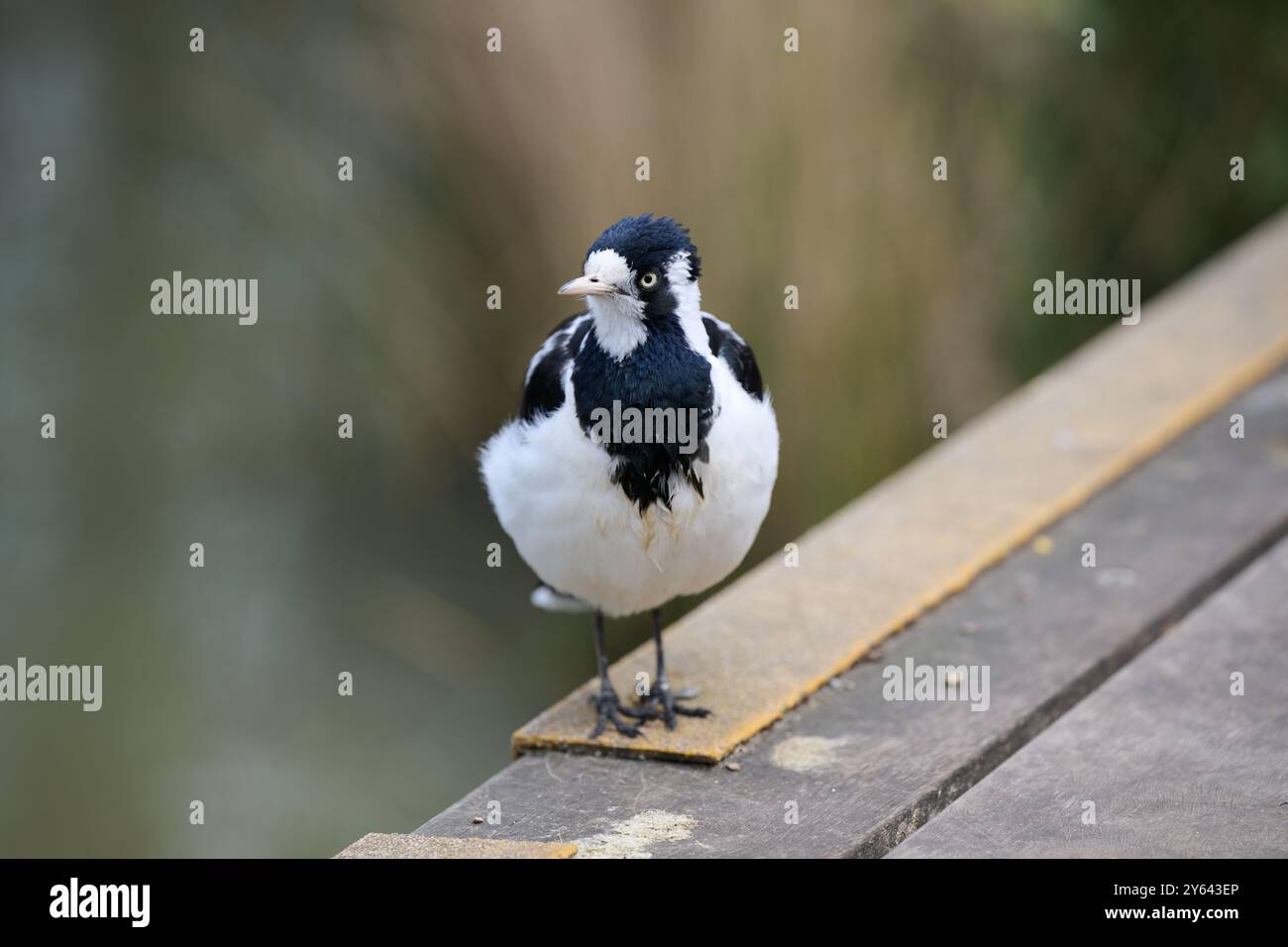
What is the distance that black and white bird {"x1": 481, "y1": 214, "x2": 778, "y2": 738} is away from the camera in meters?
2.65

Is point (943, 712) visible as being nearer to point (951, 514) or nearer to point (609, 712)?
point (609, 712)

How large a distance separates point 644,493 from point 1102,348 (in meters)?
2.18

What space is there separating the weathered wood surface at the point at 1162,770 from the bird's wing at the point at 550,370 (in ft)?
3.09

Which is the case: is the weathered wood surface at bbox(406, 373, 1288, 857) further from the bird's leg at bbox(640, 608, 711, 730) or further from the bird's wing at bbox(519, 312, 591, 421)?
the bird's wing at bbox(519, 312, 591, 421)

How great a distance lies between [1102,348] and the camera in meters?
4.42

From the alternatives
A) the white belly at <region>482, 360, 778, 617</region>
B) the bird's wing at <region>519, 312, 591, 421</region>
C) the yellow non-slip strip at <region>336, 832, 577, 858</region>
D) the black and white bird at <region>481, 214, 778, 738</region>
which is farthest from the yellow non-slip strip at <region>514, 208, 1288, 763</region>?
the bird's wing at <region>519, 312, 591, 421</region>

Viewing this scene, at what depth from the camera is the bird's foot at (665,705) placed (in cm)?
277

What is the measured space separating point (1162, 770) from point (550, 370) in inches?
46.7

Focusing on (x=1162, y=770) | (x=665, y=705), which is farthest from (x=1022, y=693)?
(x=665, y=705)

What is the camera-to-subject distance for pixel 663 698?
2.82 metres

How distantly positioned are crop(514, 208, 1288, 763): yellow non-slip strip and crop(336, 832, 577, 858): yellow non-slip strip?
0.40 metres

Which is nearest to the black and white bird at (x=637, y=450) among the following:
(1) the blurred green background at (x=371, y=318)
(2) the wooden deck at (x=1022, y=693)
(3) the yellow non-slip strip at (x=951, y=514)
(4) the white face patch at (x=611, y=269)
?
(4) the white face patch at (x=611, y=269)
